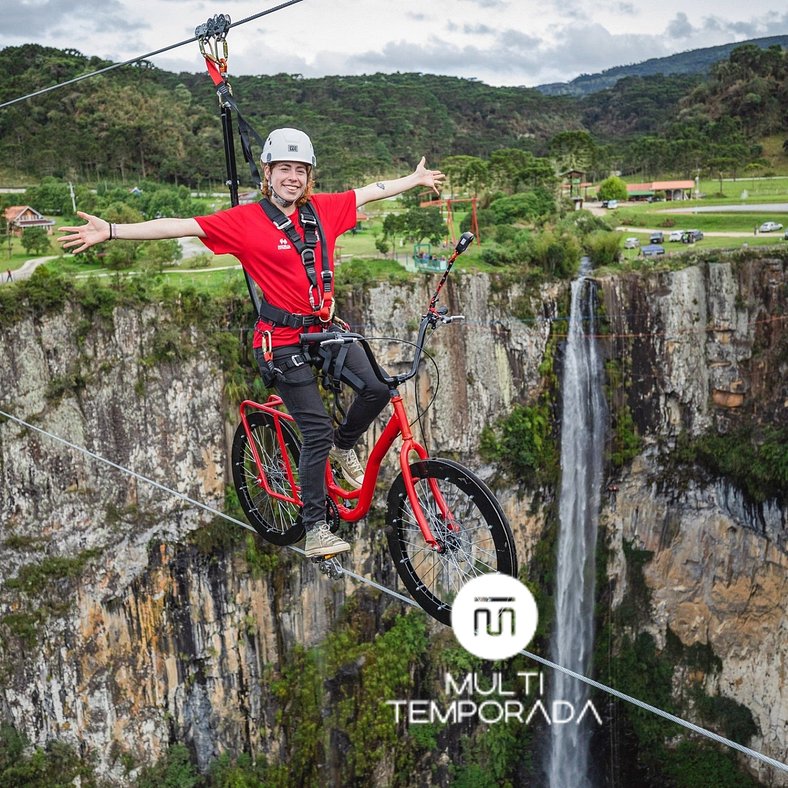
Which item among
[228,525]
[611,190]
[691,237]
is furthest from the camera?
[611,190]

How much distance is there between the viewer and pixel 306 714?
15.7 meters

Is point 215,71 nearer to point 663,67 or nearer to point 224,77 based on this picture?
point 224,77

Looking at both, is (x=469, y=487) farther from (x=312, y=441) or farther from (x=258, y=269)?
(x=258, y=269)

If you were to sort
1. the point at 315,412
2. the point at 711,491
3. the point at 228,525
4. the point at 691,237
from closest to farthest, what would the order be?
the point at 315,412 → the point at 228,525 → the point at 711,491 → the point at 691,237

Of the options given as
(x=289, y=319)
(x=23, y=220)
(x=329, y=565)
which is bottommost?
(x=329, y=565)

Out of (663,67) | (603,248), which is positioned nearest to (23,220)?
(603,248)

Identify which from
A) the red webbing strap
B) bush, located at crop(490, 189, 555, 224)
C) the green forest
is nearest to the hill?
the green forest

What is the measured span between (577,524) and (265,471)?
44.5ft

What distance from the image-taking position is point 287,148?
439cm

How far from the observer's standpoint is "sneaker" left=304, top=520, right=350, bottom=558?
471 cm

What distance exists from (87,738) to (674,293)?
14.3 metres

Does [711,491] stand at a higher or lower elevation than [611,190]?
lower

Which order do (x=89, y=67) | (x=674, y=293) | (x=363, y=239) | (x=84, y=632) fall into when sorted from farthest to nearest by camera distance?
(x=89, y=67)
(x=363, y=239)
(x=674, y=293)
(x=84, y=632)

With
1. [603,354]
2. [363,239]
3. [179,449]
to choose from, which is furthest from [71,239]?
[363,239]
